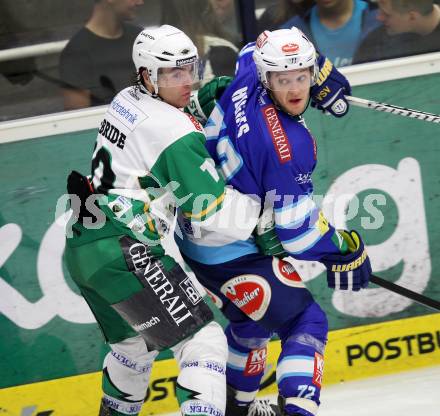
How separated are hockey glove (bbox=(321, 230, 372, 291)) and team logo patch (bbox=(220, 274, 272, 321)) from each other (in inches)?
9.5

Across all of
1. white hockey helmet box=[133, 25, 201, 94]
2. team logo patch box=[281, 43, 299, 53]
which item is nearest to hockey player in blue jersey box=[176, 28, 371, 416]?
team logo patch box=[281, 43, 299, 53]

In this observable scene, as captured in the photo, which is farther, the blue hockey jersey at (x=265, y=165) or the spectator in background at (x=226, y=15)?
the spectator in background at (x=226, y=15)

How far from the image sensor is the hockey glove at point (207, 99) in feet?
12.6

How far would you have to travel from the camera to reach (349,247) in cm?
372

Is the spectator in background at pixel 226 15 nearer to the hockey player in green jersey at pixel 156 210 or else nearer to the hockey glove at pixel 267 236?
the hockey player in green jersey at pixel 156 210

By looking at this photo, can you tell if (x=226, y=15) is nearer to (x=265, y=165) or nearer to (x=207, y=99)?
(x=207, y=99)

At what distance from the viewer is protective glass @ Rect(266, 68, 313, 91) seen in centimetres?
351

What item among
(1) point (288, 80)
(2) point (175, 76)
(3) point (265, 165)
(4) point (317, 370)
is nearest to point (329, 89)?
(1) point (288, 80)

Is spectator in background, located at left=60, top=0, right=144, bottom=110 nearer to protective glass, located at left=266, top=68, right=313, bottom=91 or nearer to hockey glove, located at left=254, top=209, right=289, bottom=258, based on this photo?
protective glass, located at left=266, top=68, right=313, bottom=91

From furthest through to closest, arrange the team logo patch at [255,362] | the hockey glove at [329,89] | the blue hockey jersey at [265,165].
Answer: the team logo patch at [255,362] → the hockey glove at [329,89] → the blue hockey jersey at [265,165]

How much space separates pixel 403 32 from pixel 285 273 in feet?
4.64

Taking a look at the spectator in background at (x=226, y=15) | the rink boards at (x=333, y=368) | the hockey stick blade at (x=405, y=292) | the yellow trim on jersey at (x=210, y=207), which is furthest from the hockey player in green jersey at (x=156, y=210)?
the rink boards at (x=333, y=368)

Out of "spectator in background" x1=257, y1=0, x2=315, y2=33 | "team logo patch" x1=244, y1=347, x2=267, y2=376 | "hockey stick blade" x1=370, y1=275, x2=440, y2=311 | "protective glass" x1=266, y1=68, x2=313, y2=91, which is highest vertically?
"protective glass" x1=266, y1=68, x2=313, y2=91

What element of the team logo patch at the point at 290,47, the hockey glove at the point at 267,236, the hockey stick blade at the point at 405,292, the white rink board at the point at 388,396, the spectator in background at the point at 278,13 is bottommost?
the white rink board at the point at 388,396
